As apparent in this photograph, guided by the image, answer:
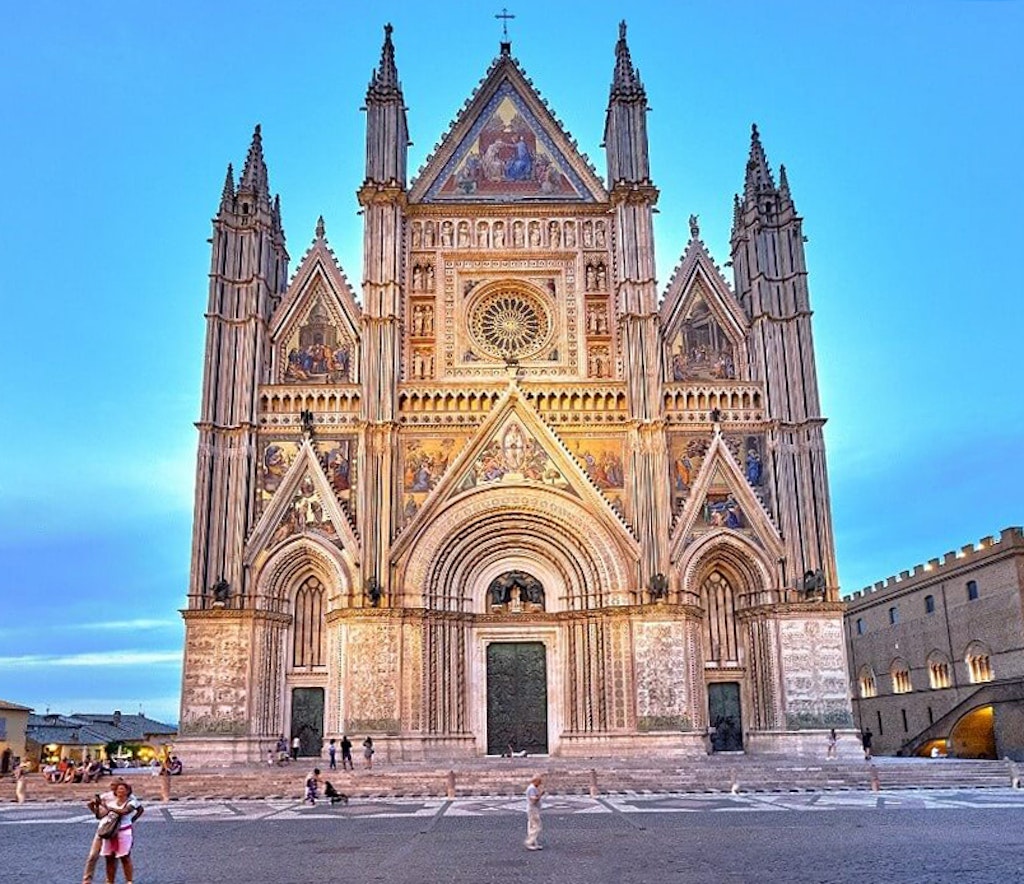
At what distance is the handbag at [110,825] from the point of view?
31.9ft

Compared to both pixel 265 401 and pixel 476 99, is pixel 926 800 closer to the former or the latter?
pixel 265 401

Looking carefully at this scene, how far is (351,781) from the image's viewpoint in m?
24.3

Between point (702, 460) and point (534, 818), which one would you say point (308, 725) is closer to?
point (702, 460)

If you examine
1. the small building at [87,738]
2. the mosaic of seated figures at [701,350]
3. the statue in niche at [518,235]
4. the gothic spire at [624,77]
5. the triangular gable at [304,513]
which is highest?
the gothic spire at [624,77]

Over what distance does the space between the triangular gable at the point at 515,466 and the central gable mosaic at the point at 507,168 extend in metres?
8.23

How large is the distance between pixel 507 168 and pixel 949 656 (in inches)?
1057

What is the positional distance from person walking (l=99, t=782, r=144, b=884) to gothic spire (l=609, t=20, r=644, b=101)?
32080mm

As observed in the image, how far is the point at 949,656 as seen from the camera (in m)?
41.3

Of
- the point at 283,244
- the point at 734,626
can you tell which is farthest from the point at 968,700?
the point at 283,244

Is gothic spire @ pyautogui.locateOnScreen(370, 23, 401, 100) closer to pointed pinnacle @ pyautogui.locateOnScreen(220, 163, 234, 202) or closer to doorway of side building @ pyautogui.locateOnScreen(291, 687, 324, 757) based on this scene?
pointed pinnacle @ pyautogui.locateOnScreen(220, 163, 234, 202)

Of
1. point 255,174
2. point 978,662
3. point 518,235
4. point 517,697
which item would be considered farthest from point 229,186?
point 978,662

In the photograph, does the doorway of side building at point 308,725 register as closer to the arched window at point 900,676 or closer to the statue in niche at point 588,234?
the statue in niche at point 588,234

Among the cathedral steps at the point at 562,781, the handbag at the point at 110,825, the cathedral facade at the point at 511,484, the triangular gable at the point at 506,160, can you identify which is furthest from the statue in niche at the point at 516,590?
the handbag at the point at 110,825

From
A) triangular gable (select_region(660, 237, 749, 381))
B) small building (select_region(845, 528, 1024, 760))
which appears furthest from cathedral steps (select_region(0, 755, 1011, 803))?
triangular gable (select_region(660, 237, 749, 381))
